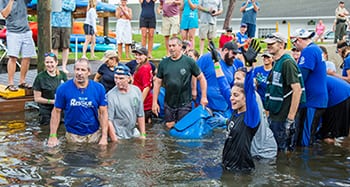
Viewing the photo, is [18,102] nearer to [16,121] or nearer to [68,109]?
[16,121]

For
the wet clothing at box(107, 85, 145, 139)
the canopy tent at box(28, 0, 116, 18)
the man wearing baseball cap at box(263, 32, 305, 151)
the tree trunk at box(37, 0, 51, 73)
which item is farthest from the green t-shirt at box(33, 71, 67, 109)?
the canopy tent at box(28, 0, 116, 18)

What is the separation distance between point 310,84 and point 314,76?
144 millimetres

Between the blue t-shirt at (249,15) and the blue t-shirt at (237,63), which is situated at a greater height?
the blue t-shirt at (249,15)

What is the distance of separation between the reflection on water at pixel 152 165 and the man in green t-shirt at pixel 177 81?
0.90 meters

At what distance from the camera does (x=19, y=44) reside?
1106 centimetres

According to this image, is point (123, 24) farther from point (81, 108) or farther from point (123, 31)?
point (81, 108)

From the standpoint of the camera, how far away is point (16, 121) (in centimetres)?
1057

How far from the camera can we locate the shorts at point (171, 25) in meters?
A: 14.4

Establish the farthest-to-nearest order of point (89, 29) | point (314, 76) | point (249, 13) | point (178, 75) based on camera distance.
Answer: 1. point (249, 13)
2. point (89, 29)
3. point (178, 75)
4. point (314, 76)

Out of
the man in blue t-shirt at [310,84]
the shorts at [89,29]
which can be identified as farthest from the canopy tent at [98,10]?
the man in blue t-shirt at [310,84]

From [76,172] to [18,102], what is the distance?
17.1 ft

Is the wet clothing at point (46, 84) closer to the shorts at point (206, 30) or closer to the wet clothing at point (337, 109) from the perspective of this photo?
the wet clothing at point (337, 109)

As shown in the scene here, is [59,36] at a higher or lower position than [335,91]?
higher

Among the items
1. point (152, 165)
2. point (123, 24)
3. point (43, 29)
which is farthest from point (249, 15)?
point (152, 165)
